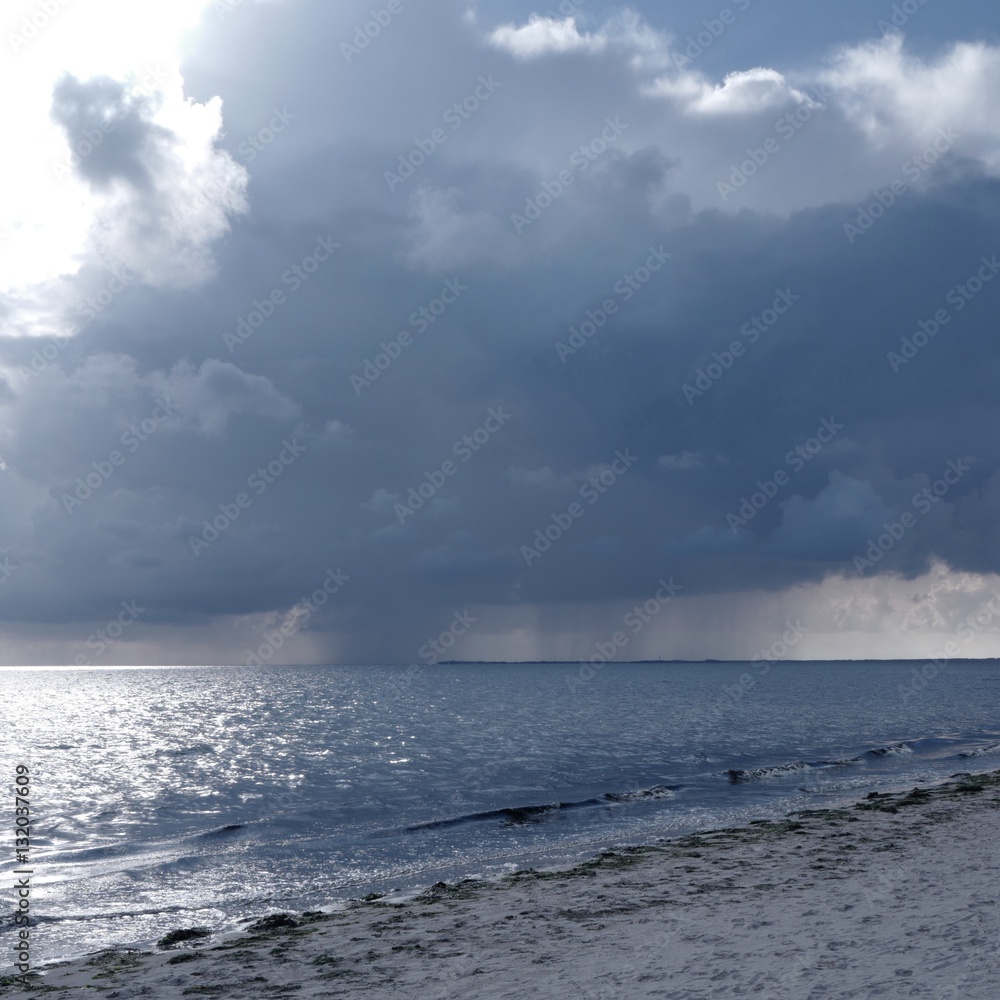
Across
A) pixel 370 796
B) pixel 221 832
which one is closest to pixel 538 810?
pixel 370 796

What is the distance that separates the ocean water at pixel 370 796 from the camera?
25.2m

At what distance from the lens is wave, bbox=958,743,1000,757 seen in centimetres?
5824

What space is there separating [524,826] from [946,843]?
15.8 metres

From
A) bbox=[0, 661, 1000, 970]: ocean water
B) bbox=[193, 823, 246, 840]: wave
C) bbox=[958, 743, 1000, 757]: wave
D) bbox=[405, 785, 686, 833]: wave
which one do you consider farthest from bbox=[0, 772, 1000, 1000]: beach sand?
bbox=[958, 743, 1000, 757]: wave

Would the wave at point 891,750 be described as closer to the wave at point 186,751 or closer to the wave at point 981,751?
the wave at point 981,751

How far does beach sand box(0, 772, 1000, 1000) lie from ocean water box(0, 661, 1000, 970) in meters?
3.81

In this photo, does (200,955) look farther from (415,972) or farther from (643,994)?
(643,994)

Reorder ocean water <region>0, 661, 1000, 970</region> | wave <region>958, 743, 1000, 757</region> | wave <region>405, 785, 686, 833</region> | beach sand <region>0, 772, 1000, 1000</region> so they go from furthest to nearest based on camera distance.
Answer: wave <region>958, 743, 1000, 757</region> < wave <region>405, 785, 686, 833</region> < ocean water <region>0, 661, 1000, 970</region> < beach sand <region>0, 772, 1000, 1000</region>

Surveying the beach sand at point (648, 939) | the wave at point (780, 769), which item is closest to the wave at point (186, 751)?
the wave at point (780, 769)

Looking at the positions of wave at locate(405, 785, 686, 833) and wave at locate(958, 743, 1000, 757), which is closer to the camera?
wave at locate(405, 785, 686, 833)

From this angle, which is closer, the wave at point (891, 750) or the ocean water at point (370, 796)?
the ocean water at point (370, 796)

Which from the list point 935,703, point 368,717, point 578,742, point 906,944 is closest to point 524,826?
point 906,944

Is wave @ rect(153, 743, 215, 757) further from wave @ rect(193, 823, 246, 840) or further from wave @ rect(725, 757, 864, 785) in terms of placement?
wave @ rect(725, 757, 864, 785)

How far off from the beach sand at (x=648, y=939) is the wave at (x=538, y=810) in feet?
36.0
